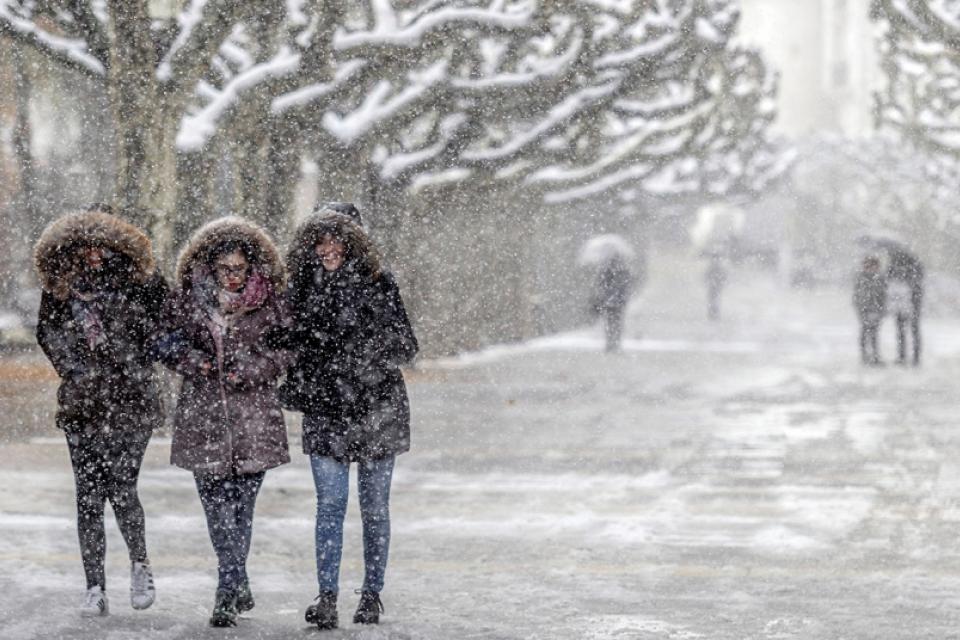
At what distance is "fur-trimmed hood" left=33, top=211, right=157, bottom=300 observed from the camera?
6.43m

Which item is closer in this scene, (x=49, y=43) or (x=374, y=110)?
(x=49, y=43)

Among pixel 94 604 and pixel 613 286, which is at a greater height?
pixel 613 286

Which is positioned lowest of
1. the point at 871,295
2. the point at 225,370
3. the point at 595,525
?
the point at 595,525

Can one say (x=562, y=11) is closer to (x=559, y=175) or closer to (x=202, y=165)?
(x=202, y=165)

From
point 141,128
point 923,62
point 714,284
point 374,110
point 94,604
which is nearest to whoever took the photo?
point 94,604

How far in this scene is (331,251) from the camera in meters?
6.35

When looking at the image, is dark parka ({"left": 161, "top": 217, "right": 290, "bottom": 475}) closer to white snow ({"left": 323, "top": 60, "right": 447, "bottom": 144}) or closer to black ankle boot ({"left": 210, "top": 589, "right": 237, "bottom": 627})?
black ankle boot ({"left": 210, "top": 589, "right": 237, "bottom": 627})

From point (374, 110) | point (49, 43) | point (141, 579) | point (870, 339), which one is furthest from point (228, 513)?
point (870, 339)

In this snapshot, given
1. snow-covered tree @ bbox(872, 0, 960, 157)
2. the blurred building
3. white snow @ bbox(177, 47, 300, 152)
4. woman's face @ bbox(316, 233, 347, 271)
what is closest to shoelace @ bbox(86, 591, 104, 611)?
woman's face @ bbox(316, 233, 347, 271)

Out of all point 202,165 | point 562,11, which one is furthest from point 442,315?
point 202,165

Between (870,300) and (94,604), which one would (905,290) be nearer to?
(870,300)

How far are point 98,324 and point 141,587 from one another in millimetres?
984

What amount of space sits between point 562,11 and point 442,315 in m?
6.36

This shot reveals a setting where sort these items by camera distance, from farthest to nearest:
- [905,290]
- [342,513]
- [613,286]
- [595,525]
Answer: [613,286], [905,290], [595,525], [342,513]
